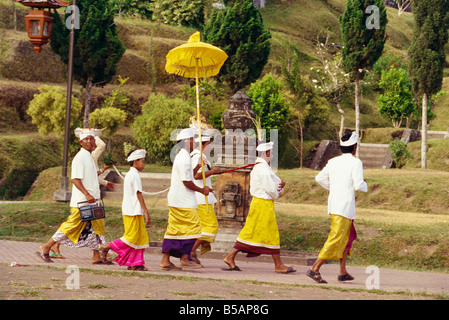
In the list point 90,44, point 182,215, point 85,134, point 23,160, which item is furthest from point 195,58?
point 23,160

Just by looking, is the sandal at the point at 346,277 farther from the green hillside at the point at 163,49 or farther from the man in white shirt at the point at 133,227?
the green hillside at the point at 163,49

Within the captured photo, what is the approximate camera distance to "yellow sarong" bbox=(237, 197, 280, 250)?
32.7 feet

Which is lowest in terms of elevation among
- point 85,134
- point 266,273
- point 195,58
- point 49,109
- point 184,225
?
point 266,273

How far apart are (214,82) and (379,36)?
23.8 feet

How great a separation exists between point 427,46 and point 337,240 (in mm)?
17836

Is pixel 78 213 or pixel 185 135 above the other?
pixel 185 135

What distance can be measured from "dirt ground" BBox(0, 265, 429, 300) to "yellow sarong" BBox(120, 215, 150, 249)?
627mm

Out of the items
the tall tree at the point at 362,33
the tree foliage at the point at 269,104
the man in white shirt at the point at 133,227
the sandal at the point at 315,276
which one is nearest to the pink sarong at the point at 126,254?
the man in white shirt at the point at 133,227

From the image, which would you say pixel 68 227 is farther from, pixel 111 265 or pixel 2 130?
pixel 2 130

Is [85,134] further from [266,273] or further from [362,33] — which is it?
[362,33]

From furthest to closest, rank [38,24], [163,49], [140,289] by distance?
1. [163,49]
2. [38,24]
3. [140,289]

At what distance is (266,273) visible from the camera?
998 centimetres

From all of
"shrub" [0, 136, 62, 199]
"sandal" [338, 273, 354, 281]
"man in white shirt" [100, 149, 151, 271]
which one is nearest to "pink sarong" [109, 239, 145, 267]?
"man in white shirt" [100, 149, 151, 271]

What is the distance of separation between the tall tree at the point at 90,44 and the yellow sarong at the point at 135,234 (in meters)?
17.3
